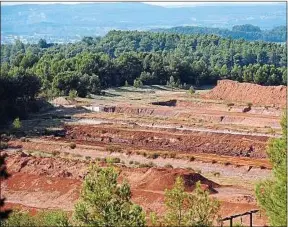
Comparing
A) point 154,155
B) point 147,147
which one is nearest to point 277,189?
point 154,155

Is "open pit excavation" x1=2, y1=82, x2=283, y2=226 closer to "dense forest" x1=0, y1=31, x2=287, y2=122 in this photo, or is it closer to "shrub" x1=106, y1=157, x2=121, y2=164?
"shrub" x1=106, y1=157, x2=121, y2=164

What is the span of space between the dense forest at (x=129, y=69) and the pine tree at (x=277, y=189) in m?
46.3

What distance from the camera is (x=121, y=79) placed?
104 m

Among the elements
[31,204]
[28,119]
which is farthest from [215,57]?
[31,204]

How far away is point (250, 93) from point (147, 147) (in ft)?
107

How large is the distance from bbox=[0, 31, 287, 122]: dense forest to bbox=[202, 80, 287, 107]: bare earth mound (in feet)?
45.2

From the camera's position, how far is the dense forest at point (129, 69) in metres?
76.1

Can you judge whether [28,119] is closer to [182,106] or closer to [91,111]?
[91,111]

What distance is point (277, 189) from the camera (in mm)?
23031

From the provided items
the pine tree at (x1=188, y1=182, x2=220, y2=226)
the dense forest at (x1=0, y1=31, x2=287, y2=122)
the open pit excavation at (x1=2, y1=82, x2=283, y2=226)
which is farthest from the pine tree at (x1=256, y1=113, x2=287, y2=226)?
the dense forest at (x1=0, y1=31, x2=287, y2=122)

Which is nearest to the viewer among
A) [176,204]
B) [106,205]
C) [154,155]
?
[176,204]

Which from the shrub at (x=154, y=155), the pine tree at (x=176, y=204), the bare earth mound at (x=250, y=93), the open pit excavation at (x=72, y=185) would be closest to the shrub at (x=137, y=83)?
the bare earth mound at (x=250, y=93)

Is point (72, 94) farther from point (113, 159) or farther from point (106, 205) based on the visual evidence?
point (106, 205)

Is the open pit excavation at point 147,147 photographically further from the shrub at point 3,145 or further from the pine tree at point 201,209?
the pine tree at point 201,209
